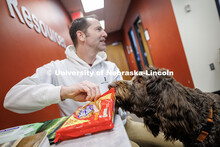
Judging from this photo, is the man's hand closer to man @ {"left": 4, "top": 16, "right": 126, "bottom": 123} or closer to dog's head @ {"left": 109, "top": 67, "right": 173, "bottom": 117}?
man @ {"left": 4, "top": 16, "right": 126, "bottom": 123}

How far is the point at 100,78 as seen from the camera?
161 cm

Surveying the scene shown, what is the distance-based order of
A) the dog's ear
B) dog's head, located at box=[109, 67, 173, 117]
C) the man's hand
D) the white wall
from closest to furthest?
1. the man's hand
2. the dog's ear
3. dog's head, located at box=[109, 67, 173, 117]
4. the white wall

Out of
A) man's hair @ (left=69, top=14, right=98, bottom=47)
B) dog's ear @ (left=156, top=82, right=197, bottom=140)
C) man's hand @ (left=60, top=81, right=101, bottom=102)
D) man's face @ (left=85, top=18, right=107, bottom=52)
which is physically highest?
man's hair @ (left=69, top=14, right=98, bottom=47)

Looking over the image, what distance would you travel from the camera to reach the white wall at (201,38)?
3184 mm

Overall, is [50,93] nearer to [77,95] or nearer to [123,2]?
[77,95]

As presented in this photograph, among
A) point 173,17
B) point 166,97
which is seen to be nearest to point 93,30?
point 166,97

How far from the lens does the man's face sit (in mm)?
1837

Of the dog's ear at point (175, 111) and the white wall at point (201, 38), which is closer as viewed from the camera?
the dog's ear at point (175, 111)

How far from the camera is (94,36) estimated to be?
6.09 feet

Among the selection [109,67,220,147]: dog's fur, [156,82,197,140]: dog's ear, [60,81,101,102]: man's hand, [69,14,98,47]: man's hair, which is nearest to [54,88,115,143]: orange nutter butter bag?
[60,81,101,102]: man's hand

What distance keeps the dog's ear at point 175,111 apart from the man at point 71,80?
0.52m

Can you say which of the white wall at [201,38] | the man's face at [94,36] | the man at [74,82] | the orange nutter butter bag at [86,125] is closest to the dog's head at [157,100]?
the man at [74,82]

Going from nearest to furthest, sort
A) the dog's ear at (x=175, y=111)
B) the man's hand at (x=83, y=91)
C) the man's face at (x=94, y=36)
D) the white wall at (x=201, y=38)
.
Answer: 1. the man's hand at (x=83, y=91)
2. the dog's ear at (x=175, y=111)
3. the man's face at (x=94, y=36)
4. the white wall at (x=201, y=38)

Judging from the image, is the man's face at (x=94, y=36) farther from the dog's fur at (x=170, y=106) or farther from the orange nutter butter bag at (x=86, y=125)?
the orange nutter butter bag at (x=86, y=125)
